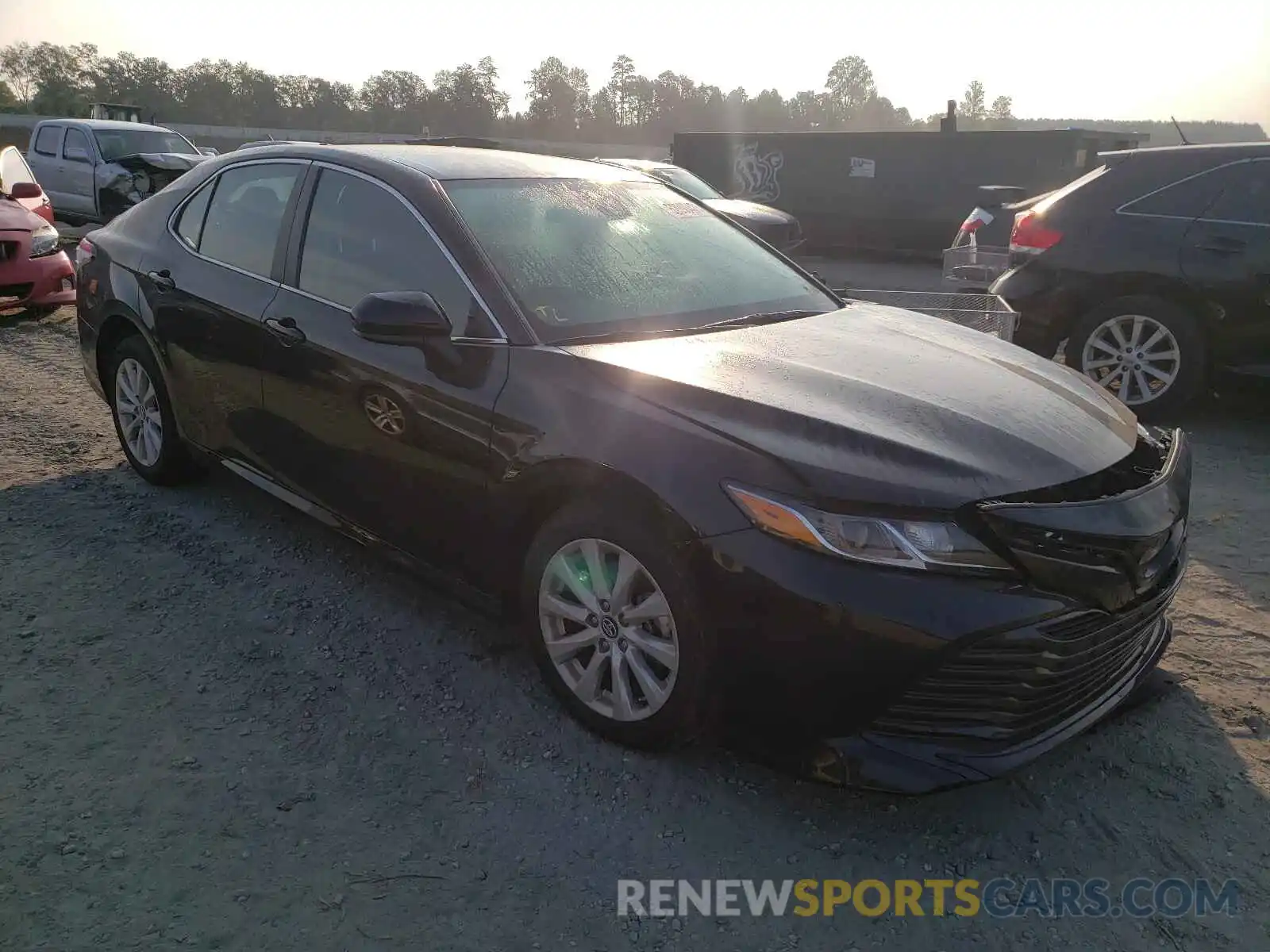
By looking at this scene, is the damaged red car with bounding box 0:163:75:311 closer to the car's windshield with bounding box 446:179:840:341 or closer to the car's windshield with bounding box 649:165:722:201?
the car's windshield with bounding box 446:179:840:341

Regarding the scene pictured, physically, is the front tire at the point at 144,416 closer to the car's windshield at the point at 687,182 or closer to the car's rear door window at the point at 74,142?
the car's windshield at the point at 687,182

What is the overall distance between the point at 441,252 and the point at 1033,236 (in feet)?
15.9

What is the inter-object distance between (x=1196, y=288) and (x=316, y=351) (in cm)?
522

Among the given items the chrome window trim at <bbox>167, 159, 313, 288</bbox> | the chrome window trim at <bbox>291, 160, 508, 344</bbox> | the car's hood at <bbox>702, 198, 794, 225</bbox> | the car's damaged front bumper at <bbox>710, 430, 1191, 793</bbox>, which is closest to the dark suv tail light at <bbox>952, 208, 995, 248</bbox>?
the car's hood at <bbox>702, 198, 794, 225</bbox>

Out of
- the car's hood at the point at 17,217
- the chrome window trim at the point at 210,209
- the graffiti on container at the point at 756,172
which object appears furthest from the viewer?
the graffiti on container at the point at 756,172

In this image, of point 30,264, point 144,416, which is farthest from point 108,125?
point 144,416

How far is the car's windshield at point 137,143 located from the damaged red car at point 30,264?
23.5ft

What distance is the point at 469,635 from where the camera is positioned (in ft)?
11.4

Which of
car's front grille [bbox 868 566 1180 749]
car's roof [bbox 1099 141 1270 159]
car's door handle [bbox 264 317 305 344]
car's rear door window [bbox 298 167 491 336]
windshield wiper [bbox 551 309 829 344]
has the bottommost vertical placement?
car's front grille [bbox 868 566 1180 749]

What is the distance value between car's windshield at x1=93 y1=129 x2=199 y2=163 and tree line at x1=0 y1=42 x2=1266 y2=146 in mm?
39683

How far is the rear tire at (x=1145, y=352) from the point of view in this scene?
5.85 metres

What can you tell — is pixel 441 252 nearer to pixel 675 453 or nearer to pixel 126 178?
pixel 675 453

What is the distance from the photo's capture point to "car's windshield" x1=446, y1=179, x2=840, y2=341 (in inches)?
120

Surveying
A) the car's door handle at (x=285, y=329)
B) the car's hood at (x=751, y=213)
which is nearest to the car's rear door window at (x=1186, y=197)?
the car's door handle at (x=285, y=329)
